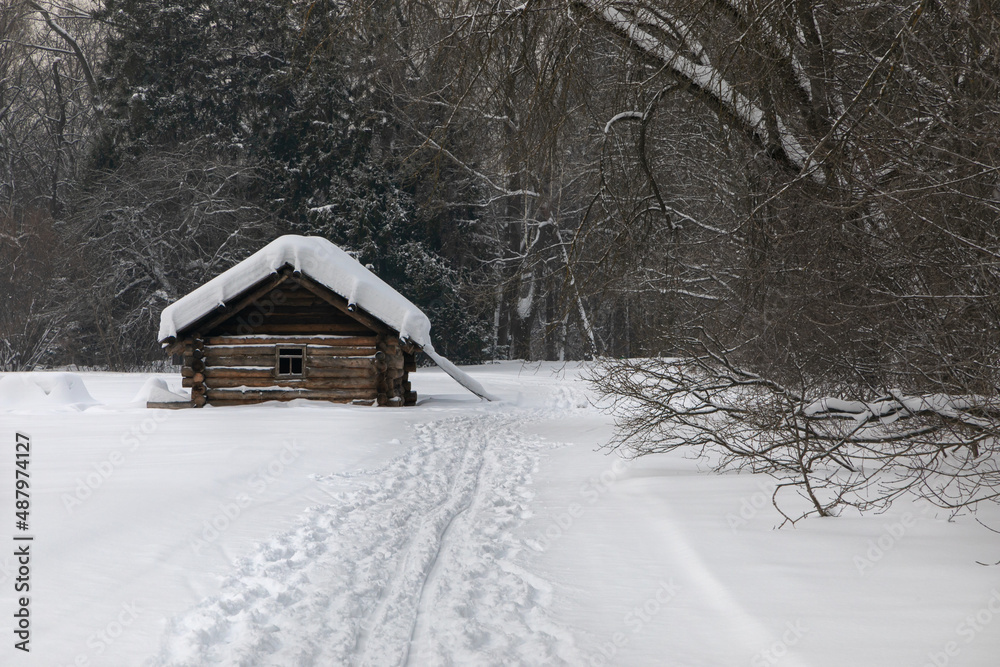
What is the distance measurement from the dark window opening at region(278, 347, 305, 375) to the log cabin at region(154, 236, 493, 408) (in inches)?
2.0

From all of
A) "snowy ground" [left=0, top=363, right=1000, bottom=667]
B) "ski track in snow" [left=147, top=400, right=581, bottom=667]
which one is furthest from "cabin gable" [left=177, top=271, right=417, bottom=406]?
"ski track in snow" [left=147, top=400, right=581, bottom=667]

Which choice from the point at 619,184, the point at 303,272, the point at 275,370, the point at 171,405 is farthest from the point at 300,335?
the point at 619,184

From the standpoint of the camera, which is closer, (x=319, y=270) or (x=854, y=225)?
(x=854, y=225)

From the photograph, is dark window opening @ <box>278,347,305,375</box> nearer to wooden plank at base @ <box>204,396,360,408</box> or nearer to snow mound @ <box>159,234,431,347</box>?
wooden plank at base @ <box>204,396,360,408</box>

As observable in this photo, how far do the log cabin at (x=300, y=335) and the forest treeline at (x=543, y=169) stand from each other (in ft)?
10.1

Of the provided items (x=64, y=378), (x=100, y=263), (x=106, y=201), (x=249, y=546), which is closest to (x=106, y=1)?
(x=106, y=201)

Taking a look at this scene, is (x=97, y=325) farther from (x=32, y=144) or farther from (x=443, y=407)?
(x=443, y=407)

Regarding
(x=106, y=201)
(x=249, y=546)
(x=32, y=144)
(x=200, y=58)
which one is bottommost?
(x=249, y=546)

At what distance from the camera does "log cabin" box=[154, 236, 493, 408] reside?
16.8 m

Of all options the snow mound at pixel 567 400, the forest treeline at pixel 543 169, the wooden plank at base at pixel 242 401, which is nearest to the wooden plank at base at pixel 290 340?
the wooden plank at base at pixel 242 401

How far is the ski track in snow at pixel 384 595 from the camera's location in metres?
4.15

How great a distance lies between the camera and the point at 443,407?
19016 mm

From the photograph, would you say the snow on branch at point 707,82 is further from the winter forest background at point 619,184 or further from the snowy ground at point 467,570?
the snowy ground at point 467,570

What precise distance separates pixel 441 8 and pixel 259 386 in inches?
477
